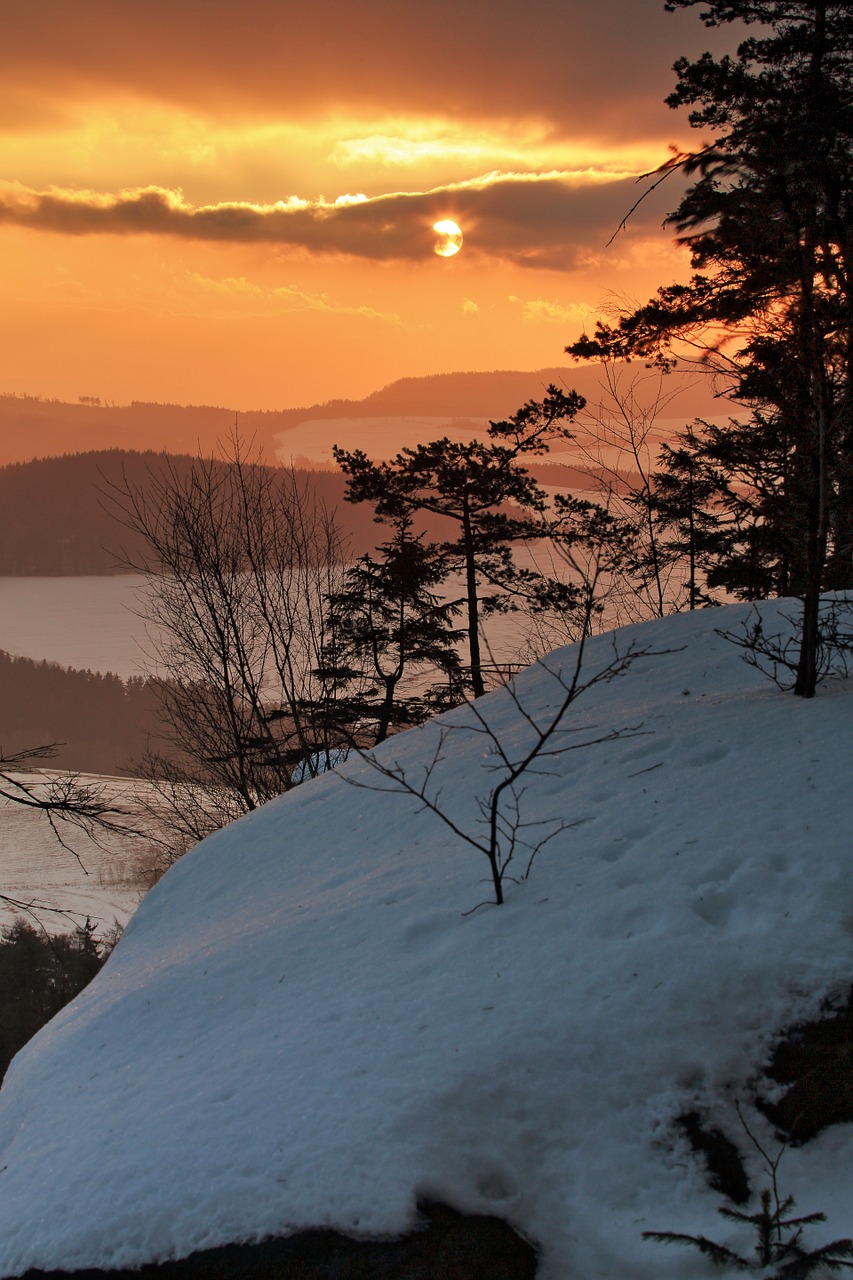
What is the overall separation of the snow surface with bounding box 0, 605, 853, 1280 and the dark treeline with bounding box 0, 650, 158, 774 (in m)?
80.4

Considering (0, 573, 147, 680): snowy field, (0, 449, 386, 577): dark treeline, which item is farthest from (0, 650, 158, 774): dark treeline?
(0, 449, 386, 577): dark treeline

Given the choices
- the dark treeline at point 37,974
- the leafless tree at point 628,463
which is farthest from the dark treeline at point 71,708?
the leafless tree at point 628,463

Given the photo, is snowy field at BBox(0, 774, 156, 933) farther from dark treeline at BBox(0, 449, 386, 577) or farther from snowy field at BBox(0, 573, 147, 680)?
dark treeline at BBox(0, 449, 386, 577)

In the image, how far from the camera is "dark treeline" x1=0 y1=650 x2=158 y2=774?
82.0 m

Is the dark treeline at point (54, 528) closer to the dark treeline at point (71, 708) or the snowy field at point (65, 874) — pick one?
the dark treeline at point (71, 708)

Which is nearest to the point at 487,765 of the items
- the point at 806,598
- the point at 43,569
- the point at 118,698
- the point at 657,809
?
the point at 657,809

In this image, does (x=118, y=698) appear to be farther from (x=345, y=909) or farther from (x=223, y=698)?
A: (x=345, y=909)

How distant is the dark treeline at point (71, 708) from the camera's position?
8202cm

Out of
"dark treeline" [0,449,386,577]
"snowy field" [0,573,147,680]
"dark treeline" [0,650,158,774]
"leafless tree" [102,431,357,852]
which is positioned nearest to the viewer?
"leafless tree" [102,431,357,852]

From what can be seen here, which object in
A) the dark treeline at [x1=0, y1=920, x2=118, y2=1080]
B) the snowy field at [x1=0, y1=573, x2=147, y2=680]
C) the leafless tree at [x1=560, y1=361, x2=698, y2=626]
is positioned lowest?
the dark treeline at [x1=0, y1=920, x2=118, y2=1080]

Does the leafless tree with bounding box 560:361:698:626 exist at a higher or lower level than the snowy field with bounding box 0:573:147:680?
higher

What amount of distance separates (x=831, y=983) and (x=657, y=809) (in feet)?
4.83

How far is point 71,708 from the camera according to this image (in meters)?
86.9

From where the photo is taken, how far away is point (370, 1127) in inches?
117
